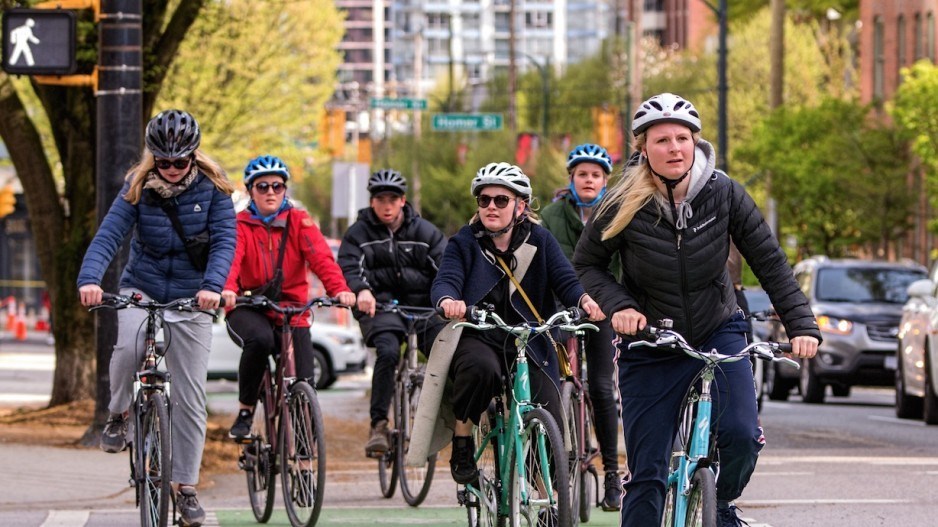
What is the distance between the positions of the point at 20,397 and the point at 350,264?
13.9 metres

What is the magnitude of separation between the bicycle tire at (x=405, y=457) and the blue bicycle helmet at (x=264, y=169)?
1.59m

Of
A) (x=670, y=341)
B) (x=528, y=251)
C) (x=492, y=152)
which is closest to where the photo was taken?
(x=670, y=341)

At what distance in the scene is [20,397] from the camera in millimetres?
24672

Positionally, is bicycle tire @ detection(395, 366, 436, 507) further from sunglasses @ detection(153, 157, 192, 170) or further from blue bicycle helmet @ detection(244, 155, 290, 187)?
sunglasses @ detection(153, 157, 192, 170)

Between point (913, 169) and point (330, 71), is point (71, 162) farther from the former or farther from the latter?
point (330, 71)

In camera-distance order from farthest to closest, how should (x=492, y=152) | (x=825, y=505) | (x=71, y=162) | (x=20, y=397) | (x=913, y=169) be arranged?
(x=492, y=152) → (x=913, y=169) → (x=20, y=397) → (x=71, y=162) → (x=825, y=505)

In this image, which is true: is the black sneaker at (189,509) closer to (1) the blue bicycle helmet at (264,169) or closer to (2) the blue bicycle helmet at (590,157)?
(1) the blue bicycle helmet at (264,169)

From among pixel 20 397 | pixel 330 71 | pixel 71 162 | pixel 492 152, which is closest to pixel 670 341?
pixel 71 162

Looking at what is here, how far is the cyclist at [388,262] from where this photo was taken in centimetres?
1182

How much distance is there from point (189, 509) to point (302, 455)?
3.39 ft

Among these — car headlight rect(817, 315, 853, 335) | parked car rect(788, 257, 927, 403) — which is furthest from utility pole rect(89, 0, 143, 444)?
car headlight rect(817, 315, 853, 335)

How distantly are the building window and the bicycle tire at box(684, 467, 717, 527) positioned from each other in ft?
147

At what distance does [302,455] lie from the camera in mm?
10383

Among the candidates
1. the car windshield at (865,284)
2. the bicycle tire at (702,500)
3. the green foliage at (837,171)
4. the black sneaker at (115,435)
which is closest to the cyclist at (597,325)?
the black sneaker at (115,435)
